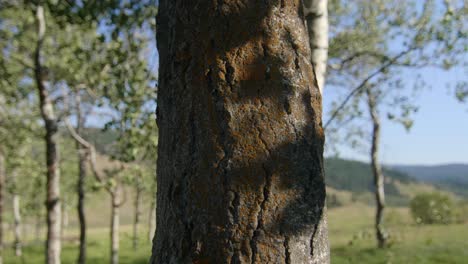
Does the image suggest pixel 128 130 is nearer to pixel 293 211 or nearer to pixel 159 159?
pixel 159 159

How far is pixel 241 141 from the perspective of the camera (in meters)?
2.35

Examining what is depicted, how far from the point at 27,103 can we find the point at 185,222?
23135 millimetres

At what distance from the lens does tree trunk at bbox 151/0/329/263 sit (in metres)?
2.29

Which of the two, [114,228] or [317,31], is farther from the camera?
[114,228]

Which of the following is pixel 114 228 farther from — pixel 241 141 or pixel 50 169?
pixel 241 141

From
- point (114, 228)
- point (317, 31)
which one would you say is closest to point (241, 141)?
point (317, 31)

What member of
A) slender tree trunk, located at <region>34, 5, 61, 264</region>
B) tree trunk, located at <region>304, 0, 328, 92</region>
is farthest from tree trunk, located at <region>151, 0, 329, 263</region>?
slender tree trunk, located at <region>34, 5, 61, 264</region>

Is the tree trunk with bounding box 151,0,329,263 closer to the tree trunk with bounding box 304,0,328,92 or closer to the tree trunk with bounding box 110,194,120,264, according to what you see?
the tree trunk with bounding box 304,0,328,92

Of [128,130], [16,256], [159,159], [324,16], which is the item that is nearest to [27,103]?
[16,256]

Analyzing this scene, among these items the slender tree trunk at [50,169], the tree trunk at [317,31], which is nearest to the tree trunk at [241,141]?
the tree trunk at [317,31]

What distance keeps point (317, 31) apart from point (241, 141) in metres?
3.39

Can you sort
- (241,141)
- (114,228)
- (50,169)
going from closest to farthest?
1. (241,141)
2. (50,169)
3. (114,228)

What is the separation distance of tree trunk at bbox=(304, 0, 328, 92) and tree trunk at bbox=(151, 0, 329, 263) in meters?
2.73

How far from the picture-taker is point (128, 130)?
357 inches
